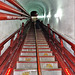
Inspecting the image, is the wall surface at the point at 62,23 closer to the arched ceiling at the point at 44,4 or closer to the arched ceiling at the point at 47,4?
the arched ceiling at the point at 47,4

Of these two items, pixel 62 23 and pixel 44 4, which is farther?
pixel 44 4

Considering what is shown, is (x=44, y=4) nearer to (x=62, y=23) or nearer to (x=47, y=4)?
(x=47, y=4)

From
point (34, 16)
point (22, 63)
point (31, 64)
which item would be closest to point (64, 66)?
point (31, 64)

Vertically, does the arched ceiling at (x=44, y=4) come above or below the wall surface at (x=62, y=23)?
above

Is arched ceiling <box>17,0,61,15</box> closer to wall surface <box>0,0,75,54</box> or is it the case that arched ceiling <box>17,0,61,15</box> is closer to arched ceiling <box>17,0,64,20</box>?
arched ceiling <box>17,0,64,20</box>

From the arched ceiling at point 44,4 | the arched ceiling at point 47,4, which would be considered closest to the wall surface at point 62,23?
the arched ceiling at point 47,4

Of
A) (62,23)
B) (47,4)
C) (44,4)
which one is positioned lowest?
(62,23)

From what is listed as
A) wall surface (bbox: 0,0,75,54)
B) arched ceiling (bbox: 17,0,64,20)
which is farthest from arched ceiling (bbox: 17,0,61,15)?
wall surface (bbox: 0,0,75,54)

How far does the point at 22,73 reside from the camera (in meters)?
3.11

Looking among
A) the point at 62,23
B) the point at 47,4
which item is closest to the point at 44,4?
the point at 47,4

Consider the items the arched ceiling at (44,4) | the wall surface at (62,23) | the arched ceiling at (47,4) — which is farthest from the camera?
the arched ceiling at (44,4)

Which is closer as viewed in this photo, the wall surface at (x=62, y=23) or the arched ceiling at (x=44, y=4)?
the wall surface at (x=62, y=23)

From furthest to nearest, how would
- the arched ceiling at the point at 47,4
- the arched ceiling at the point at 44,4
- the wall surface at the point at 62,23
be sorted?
1. the arched ceiling at the point at 44,4
2. the arched ceiling at the point at 47,4
3. the wall surface at the point at 62,23

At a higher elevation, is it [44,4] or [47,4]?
[44,4]
